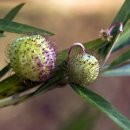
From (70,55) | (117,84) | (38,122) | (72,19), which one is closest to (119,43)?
(70,55)

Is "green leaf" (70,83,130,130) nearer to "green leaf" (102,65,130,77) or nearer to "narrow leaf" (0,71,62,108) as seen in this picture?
"narrow leaf" (0,71,62,108)

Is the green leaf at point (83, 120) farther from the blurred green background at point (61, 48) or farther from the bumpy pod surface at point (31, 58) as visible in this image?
the blurred green background at point (61, 48)

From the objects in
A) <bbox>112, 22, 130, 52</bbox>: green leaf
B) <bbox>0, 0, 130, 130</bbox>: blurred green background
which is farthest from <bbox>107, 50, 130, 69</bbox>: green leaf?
<bbox>0, 0, 130, 130</bbox>: blurred green background

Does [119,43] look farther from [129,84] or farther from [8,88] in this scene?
[129,84]

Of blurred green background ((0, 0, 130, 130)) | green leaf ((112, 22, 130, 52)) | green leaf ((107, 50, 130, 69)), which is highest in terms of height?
green leaf ((112, 22, 130, 52))

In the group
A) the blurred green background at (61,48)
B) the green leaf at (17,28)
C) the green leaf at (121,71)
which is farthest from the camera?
the blurred green background at (61,48)

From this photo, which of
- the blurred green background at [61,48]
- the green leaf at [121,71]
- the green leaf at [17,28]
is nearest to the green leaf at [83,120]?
the green leaf at [121,71]
